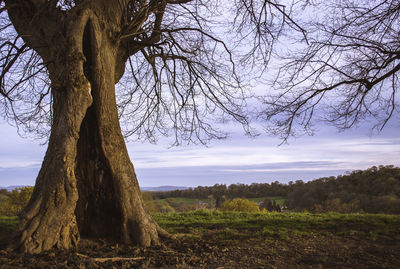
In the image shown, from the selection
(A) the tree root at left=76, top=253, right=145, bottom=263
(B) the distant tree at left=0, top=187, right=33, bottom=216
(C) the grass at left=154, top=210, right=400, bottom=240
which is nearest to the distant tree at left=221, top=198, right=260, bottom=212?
(C) the grass at left=154, top=210, right=400, bottom=240

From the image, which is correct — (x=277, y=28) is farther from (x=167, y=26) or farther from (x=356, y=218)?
(x=356, y=218)

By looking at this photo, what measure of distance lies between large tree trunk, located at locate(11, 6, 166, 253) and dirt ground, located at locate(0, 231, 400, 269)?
1.07ft

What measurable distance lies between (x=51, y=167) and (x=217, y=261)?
9.41ft

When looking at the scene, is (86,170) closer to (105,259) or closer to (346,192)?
(105,259)

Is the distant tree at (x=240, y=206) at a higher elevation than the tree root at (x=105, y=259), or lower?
lower

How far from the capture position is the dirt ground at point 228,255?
3.75m

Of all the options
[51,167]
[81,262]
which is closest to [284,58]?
[51,167]

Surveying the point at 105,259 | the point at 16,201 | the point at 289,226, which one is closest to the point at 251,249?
the point at 105,259

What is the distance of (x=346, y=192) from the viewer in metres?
18.8

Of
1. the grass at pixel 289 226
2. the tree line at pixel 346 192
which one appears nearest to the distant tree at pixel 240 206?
the tree line at pixel 346 192

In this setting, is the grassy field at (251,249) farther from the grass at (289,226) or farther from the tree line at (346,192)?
the tree line at (346,192)

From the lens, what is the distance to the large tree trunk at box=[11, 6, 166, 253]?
4250mm

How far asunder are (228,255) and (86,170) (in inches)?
112

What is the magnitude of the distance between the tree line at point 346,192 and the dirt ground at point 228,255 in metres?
9.49
